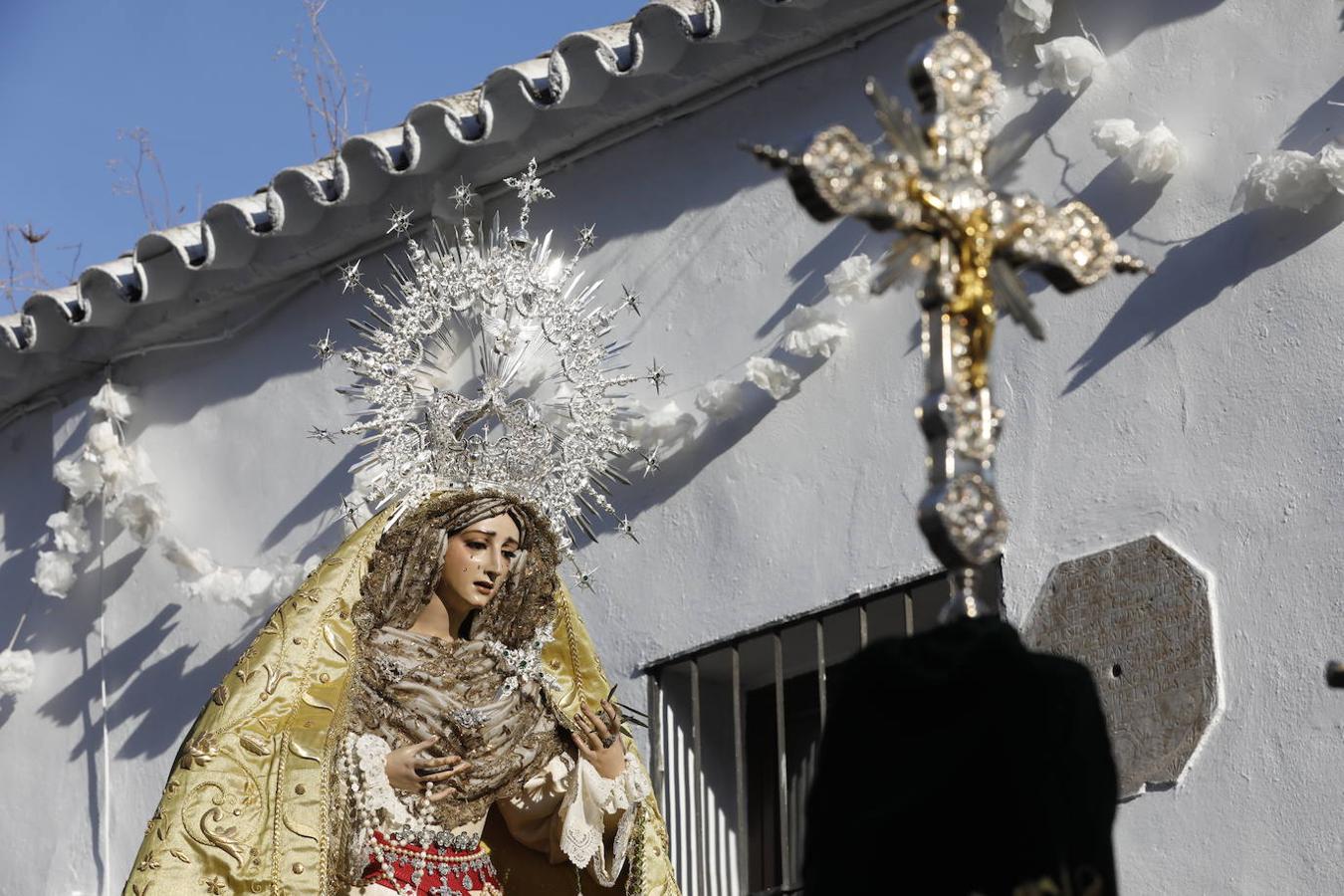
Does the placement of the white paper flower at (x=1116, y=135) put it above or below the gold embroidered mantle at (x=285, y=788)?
above

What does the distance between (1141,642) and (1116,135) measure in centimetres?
118

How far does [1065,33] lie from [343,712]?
7.76ft

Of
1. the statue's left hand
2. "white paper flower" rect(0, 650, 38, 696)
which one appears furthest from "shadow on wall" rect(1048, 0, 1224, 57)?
"white paper flower" rect(0, 650, 38, 696)

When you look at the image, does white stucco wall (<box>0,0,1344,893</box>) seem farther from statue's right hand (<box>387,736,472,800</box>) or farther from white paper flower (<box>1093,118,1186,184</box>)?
statue's right hand (<box>387,736,472,800</box>)

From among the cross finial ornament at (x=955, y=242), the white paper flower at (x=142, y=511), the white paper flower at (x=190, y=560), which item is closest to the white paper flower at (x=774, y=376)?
the white paper flower at (x=190, y=560)

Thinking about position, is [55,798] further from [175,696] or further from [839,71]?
[839,71]

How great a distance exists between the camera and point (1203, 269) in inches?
217

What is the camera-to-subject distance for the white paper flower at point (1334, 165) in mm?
5230

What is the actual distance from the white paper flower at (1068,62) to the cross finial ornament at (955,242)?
2.72 meters

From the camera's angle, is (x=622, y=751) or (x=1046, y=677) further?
(x=622, y=751)

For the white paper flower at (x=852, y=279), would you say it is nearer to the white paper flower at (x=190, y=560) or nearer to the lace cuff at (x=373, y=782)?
the lace cuff at (x=373, y=782)

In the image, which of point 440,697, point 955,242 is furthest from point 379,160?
point 955,242

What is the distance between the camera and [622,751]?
5500 millimetres

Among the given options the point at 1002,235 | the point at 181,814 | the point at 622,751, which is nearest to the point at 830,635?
the point at 622,751
